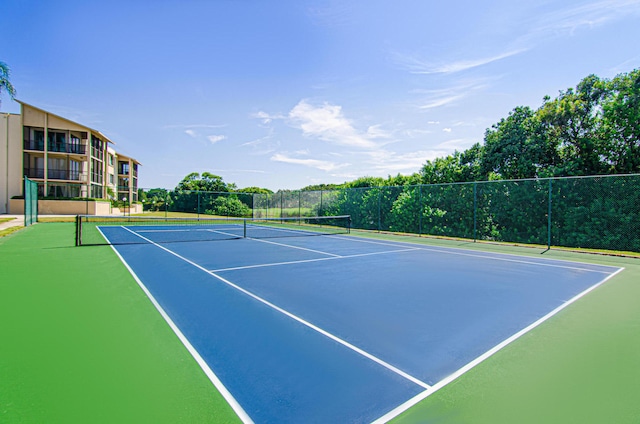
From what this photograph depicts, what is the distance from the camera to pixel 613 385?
103 inches

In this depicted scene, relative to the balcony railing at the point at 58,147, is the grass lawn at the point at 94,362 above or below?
below

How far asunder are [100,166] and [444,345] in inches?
1815

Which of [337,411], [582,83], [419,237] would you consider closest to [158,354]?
[337,411]

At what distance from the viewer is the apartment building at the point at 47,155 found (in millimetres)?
30078

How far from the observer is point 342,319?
13.2 feet

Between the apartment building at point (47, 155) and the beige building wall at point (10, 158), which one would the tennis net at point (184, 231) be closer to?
the apartment building at point (47, 155)

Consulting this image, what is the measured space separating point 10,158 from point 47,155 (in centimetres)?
269

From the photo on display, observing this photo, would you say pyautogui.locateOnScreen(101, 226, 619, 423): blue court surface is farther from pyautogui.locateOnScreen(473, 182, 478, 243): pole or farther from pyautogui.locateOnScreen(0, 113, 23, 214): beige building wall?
pyautogui.locateOnScreen(0, 113, 23, 214): beige building wall

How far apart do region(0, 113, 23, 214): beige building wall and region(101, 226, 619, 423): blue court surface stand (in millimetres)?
32205

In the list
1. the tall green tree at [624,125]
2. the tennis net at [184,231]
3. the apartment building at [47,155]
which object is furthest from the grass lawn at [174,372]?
Answer: the apartment building at [47,155]

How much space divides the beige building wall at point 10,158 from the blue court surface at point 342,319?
32.2m

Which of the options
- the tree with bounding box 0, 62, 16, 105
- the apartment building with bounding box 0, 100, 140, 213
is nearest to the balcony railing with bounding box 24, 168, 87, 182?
the apartment building with bounding box 0, 100, 140, 213

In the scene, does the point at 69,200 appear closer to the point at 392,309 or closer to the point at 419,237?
the point at 419,237

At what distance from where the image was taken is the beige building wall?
29.9 m
